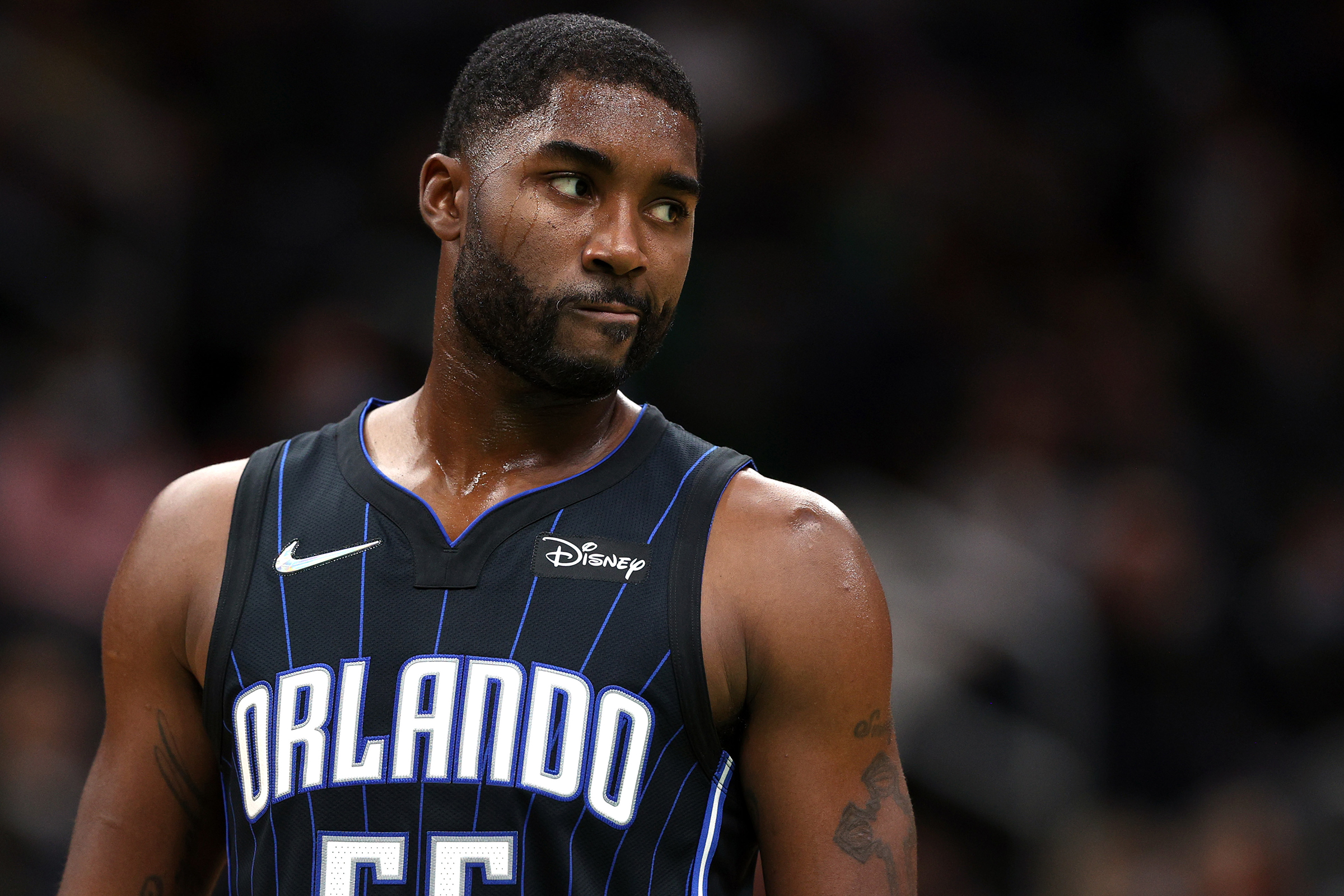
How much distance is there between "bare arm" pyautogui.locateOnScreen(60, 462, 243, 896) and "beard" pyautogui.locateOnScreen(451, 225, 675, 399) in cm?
56

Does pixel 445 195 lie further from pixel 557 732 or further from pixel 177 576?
pixel 557 732

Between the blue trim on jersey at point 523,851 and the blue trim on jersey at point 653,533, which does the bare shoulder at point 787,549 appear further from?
the blue trim on jersey at point 523,851

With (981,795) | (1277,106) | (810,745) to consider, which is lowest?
(981,795)

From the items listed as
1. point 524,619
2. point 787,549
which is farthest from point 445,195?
point 787,549

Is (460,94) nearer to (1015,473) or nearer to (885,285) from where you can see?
(1015,473)

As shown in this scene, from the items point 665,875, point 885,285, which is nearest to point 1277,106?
point 885,285

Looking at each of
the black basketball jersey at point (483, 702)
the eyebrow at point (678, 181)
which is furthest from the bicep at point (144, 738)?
the eyebrow at point (678, 181)

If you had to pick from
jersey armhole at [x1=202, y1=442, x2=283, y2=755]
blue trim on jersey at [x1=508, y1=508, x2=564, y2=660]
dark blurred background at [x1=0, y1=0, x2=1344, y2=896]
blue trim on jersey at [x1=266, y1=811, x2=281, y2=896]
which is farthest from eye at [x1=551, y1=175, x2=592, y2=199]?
dark blurred background at [x1=0, y1=0, x2=1344, y2=896]

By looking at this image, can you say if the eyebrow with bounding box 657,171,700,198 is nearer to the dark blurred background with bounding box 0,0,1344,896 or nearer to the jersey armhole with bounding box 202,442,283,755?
the jersey armhole with bounding box 202,442,283,755

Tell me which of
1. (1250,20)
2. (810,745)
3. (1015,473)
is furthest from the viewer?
(1250,20)

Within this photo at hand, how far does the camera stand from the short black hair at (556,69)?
2504 millimetres

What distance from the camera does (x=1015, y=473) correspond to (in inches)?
263

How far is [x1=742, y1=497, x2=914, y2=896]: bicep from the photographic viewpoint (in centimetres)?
235

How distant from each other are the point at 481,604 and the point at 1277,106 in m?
7.34
